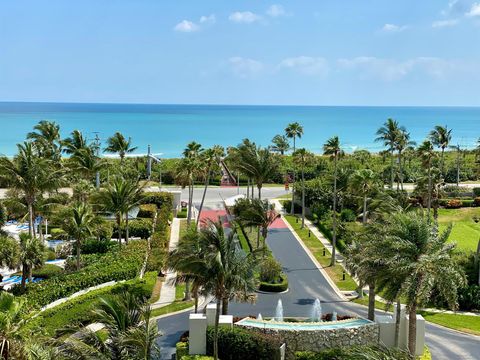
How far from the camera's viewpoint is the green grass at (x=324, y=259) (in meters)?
39.8

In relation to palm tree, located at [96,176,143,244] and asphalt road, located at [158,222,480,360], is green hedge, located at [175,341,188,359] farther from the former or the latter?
palm tree, located at [96,176,143,244]

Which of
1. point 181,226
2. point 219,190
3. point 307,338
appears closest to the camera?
point 307,338

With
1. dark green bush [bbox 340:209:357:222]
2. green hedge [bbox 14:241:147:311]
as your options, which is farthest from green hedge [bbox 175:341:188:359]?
dark green bush [bbox 340:209:357:222]

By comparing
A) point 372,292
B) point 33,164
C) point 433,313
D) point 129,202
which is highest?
point 33,164

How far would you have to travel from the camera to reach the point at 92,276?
34.1 m

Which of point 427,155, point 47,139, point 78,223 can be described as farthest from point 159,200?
point 427,155

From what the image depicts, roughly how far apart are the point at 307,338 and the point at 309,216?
37.8 m

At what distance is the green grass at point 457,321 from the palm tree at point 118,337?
2104 cm

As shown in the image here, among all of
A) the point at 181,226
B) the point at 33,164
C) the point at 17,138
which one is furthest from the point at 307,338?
the point at 17,138

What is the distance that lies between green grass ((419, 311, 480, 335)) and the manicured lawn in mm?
13922

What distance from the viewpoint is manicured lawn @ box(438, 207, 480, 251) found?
4966cm

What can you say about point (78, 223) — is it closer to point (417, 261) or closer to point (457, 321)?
point (417, 261)

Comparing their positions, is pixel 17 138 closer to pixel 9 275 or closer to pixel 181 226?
pixel 181 226

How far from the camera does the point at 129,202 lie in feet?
138
